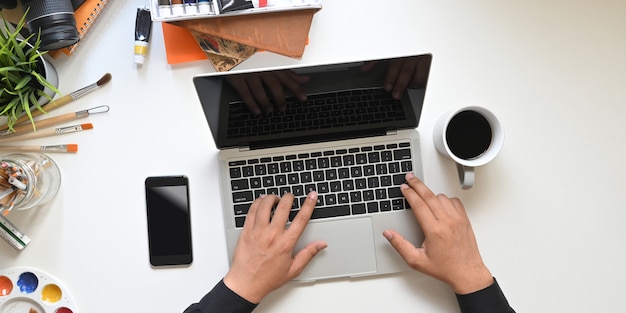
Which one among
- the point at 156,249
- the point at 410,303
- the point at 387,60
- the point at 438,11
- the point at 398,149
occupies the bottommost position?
the point at 410,303

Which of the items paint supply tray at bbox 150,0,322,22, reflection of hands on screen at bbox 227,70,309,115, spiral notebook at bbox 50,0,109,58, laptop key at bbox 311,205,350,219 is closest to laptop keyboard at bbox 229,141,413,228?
laptop key at bbox 311,205,350,219

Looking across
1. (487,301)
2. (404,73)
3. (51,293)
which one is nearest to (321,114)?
(404,73)

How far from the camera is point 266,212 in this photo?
2.53ft

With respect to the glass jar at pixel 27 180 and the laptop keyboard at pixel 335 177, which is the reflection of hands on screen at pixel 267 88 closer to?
the laptop keyboard at pixel 335 177

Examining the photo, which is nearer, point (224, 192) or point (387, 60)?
point (387, 60)

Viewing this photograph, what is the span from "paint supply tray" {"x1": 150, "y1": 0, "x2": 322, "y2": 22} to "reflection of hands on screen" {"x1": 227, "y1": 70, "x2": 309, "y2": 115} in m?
0.17

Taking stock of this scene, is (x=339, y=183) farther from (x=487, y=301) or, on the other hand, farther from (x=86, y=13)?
(x=86, y=13)

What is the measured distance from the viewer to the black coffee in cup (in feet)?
2.49

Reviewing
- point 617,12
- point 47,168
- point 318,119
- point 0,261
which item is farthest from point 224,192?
point 617,12

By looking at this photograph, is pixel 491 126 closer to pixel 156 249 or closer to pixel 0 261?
pixel 156 249

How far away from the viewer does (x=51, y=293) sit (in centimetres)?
83

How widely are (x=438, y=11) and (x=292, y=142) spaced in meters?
0.34

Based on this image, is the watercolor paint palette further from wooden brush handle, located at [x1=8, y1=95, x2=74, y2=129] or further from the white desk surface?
wooden brush handle, located at [x1=8, y1=95, x2=74, y2=129]

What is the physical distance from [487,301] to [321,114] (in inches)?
15.8
